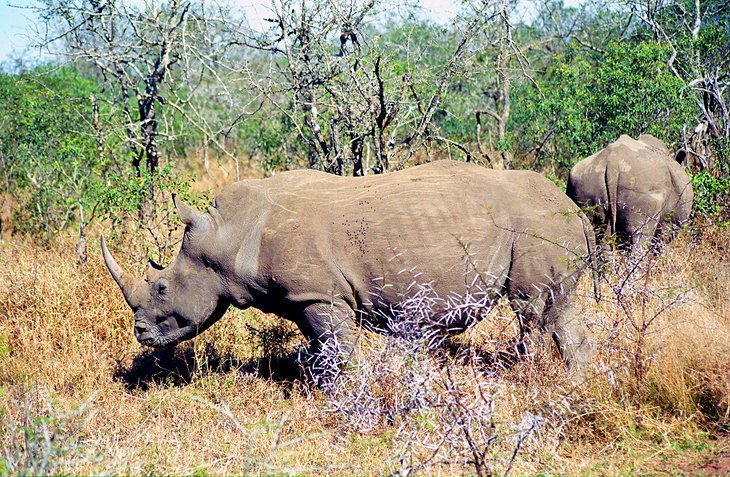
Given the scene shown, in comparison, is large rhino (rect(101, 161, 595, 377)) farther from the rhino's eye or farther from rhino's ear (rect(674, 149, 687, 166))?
rhino's ear (rect(674, 149, 687, 166))

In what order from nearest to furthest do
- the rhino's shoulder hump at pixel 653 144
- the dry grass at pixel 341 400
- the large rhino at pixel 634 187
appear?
the dry grass at pixel 341 400, the large rhino at pixel 634 187, the rhino's shoulder hump at pixel 653 144

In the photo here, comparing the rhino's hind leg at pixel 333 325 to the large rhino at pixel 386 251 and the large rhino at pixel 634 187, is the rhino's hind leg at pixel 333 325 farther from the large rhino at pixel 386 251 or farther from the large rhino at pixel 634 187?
the large rhino at pixel 634 187

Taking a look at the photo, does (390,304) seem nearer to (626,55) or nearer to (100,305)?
(100,305)

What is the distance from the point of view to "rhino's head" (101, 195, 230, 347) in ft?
20.0

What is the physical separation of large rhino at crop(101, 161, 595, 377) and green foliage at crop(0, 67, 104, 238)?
404 centimetres

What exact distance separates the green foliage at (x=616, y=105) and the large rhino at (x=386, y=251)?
502 centimetres

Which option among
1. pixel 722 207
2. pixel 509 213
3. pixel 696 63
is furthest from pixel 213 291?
pixel 696 63

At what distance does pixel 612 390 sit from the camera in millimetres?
5273

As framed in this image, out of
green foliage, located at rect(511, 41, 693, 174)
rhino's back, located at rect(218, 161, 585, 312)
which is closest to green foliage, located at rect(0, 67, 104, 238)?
rhino's back, located at rect(218, 161, 585, 312)

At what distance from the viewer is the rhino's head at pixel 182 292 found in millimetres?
6102

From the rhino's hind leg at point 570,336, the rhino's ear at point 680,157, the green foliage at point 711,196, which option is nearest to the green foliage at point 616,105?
the rhino's ear at point 680,157

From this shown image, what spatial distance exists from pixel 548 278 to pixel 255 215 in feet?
7.15

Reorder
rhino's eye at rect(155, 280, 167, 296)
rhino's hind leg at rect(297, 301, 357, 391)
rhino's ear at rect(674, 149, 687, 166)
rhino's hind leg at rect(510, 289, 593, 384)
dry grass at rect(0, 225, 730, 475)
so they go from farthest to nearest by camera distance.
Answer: rhino's ear at rect(674, 149, 687, 166), rhino's eye at rect(155, 280, 167, 296), rhino's hind leg at rect(510, 289, 593, 384), rhino's hind leg at rect(297, 301, 357, 391), dry grass at rect(0, 225, 730, 475)

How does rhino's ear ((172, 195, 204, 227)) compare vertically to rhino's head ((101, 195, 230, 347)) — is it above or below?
above
